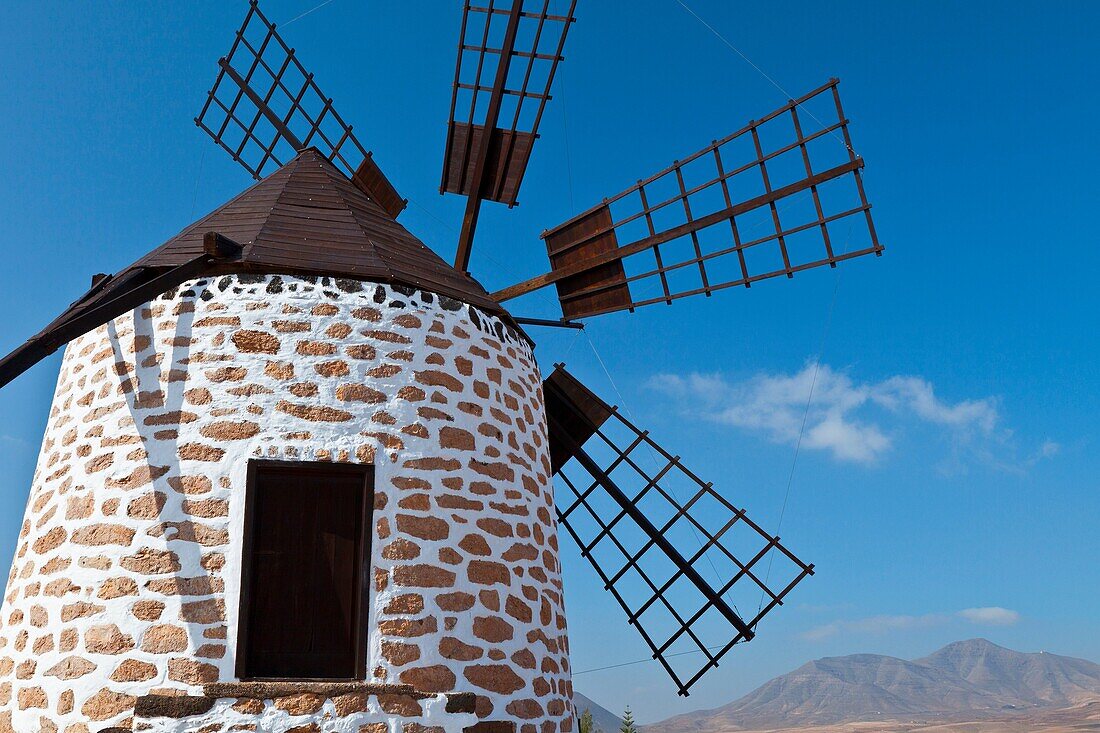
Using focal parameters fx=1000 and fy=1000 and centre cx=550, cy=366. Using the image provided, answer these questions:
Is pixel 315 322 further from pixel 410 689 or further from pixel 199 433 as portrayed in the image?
pixel 410 689

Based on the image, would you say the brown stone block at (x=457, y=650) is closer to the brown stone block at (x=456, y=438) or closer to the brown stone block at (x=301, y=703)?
the brown stone block at (x=301, y=703)

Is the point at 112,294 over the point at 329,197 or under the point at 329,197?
under

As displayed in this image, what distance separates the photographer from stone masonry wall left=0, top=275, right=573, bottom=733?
5184mm

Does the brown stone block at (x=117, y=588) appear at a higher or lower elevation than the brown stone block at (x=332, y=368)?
lower

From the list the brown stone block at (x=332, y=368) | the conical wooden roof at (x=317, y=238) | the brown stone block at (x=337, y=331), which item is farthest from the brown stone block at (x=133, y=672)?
the conical wooden roof at (x=317, y=238)

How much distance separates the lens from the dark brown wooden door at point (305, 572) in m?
5.29

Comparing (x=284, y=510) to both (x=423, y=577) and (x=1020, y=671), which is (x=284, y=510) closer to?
(x=423, y=577)

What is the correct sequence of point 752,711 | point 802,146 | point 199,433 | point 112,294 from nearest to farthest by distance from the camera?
point 199,433 < point 112,294 < point 802,146 < point 752,711

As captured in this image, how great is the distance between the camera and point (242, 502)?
539 cm

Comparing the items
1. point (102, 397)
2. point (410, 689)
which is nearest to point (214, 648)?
point (410, 689)

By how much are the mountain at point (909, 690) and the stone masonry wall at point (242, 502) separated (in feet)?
207

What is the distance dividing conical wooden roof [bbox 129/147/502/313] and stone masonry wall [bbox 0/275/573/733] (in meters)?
0.15

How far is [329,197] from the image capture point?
7414 mm

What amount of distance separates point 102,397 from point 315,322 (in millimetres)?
1314
